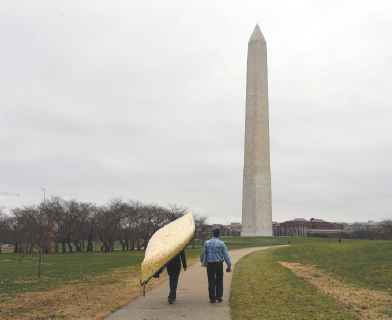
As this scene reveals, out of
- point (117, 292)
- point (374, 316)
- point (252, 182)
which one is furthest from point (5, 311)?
point (252, 182)

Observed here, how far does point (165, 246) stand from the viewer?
985 cm

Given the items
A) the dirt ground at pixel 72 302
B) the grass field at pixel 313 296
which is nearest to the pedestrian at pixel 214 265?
the grass field at pixel 313 296

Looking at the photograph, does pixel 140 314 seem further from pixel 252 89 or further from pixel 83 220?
pixel 252 89

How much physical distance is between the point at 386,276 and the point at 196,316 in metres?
10.2

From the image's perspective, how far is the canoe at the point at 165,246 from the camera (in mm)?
9242

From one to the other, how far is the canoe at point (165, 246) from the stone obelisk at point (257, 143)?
200 feet

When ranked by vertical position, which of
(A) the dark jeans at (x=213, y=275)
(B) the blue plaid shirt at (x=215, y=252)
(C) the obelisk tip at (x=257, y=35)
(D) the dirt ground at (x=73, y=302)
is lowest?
(D) the dirt ground at (x=73, y=302)

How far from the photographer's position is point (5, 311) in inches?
401

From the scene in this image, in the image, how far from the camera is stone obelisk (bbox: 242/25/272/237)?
71.0m

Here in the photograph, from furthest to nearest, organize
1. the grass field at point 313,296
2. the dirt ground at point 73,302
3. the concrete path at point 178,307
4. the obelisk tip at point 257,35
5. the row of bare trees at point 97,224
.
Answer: the obelisk tip at point 257,35, the row of bare trees at point 97,224, the dirt ground at point 73,302, the grass field at point 313,296, the concrete path at point 178,307

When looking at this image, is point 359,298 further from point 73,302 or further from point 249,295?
point 73,302

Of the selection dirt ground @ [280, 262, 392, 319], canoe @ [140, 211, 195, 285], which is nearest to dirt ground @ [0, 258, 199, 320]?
canoe @ [140, 211, 195, 285]

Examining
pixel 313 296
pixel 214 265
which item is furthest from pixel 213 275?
pixel 313 296

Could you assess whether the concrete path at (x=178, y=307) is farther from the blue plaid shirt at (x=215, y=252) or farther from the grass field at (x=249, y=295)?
the blue plaid shirt at (x=215, y=252)
